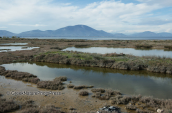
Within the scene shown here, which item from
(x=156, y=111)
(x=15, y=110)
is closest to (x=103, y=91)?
(x=156, y=111)

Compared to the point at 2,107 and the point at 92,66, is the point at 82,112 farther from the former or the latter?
Answer: the point at 92,66

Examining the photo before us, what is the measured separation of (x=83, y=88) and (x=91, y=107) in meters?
3.23

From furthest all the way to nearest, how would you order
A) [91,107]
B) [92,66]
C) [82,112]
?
[92,66]
[91,107]
[82,112]

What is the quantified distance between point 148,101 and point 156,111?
105cm

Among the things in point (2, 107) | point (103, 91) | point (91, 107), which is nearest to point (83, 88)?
point (103, 91)

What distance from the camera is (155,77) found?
48.1 feet

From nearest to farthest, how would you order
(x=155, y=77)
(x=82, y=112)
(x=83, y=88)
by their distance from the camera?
(x=82, y=112)
(x=83, y=88)
(x=155, y=77)

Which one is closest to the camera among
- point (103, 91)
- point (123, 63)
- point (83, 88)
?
point (103, 91)

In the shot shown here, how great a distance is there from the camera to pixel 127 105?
7.76 metres

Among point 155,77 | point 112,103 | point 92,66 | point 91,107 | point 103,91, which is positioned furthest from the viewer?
point 92,66

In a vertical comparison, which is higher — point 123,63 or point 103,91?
point 123,63

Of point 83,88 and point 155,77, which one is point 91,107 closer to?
point 83,88

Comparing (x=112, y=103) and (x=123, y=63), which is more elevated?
(x=123, y=63)

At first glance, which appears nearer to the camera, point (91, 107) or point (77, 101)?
point (91, 107)
